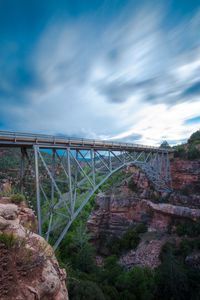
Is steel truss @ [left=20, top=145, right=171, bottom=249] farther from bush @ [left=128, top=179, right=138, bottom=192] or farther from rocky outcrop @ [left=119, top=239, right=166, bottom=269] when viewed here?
rocky outcrop @ [left=119, top=239, right=166, bottom=269]

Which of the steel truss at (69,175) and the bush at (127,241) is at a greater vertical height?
the steel truss at (69,175)

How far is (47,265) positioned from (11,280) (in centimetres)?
82

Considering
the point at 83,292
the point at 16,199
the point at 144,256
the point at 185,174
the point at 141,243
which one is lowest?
the point at 144,256

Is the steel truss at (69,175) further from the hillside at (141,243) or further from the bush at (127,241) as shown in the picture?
the bush at (127,241)

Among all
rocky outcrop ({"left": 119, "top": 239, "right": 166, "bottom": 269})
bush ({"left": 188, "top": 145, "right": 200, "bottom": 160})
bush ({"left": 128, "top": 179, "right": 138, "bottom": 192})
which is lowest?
rocky outcrop ({"left": 119, "top": 239, "right": 166, "bottom": 269})

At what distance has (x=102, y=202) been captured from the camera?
26062 mm

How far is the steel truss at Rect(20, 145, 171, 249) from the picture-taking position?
9.48 metres

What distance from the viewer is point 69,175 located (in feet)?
35.0

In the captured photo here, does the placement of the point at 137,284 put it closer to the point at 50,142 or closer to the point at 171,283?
the point at 171,283

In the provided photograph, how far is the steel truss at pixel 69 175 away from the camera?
31.1ft

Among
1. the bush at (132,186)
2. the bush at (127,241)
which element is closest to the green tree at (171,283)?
the bush at (127,241)

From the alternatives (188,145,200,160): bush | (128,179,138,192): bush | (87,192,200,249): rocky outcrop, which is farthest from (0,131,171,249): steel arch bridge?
(188,145,200,160): bush

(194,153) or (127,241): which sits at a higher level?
(194,153)

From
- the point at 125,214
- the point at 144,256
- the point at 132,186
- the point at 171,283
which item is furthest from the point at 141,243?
the point at 132,186
